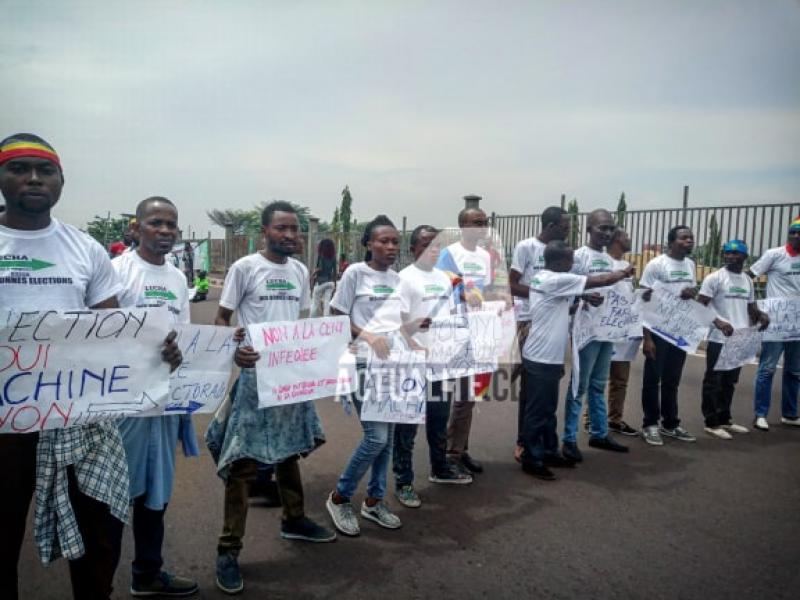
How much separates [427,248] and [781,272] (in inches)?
168

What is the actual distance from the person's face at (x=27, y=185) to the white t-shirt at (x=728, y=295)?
5.77 m

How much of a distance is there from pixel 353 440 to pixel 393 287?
2.08m

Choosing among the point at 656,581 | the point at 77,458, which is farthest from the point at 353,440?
the point at 77,458

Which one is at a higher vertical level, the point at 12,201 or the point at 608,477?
the point at 12,201

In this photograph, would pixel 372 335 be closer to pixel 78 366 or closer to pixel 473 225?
pixel 78 366

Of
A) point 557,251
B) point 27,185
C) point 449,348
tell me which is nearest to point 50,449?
point 27,185

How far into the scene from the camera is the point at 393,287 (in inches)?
158

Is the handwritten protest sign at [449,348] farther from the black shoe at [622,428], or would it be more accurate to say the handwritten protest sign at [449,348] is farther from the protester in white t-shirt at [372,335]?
the black shoe at [622,428]

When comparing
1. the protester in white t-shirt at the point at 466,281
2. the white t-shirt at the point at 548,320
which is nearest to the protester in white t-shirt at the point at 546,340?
the white t-shirt at the point at 548,320

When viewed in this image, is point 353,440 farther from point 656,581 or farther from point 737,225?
point 737,225

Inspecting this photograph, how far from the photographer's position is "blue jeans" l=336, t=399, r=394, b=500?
3.68 metres

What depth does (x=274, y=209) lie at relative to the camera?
3445 millimetres

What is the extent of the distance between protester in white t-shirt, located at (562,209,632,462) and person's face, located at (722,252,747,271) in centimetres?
149

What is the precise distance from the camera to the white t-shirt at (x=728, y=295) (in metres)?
5.98
